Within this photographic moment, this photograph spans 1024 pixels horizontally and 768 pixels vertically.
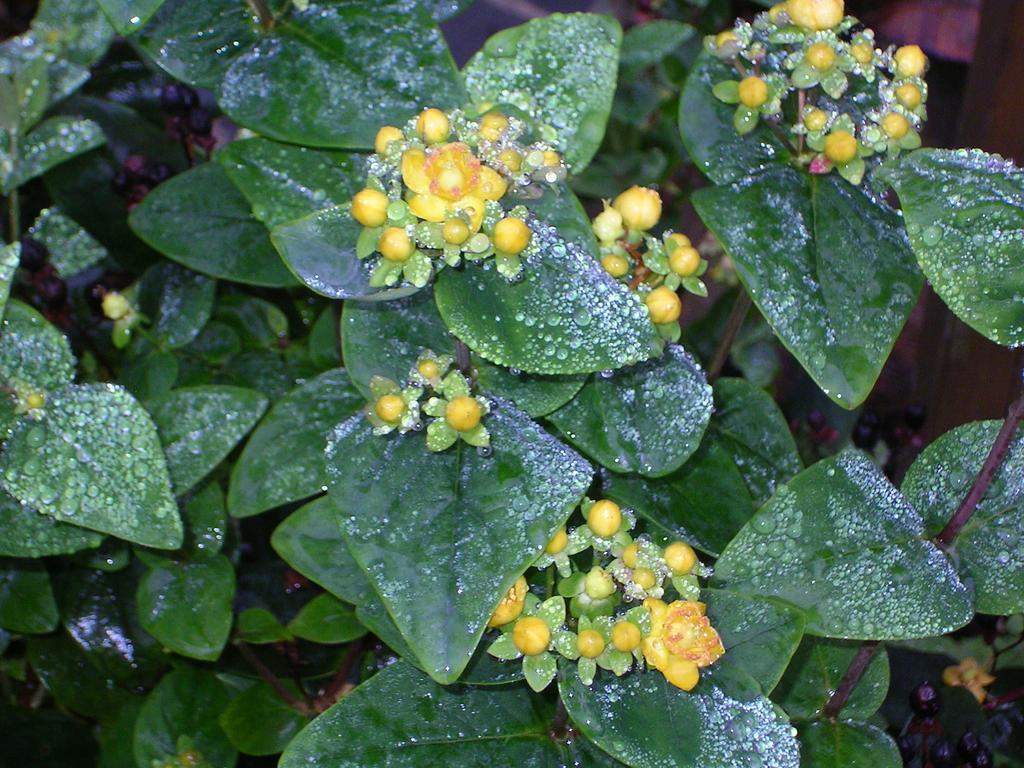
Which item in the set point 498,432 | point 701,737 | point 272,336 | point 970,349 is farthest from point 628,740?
point 970,349

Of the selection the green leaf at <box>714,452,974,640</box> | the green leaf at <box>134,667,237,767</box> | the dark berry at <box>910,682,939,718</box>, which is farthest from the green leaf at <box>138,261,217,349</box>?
the dark berry at <box>910,682,939,718</box>

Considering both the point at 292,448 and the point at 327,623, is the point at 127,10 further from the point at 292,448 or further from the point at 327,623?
the point at 327,623

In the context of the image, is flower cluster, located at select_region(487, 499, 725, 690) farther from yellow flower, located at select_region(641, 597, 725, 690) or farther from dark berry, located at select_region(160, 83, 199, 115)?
dark berry, located at select_region(160, 83, 199, 115)

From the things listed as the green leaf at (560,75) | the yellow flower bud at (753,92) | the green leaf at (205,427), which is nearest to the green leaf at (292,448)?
the green leaf at (205,427)

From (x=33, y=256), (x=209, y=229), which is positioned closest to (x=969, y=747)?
(x=209, y=229)

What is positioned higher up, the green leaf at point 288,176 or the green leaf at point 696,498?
the green leaf at point 288,176

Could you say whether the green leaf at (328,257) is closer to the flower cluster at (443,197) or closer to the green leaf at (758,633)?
the flower cluster at (443,197)

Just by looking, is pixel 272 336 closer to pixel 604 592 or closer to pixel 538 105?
pixel 538 105

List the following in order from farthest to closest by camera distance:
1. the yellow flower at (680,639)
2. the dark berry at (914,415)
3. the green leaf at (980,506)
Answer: the dark berry at (914,415) → the green leaf at (980,506) → the yellow flower at (680,639)
